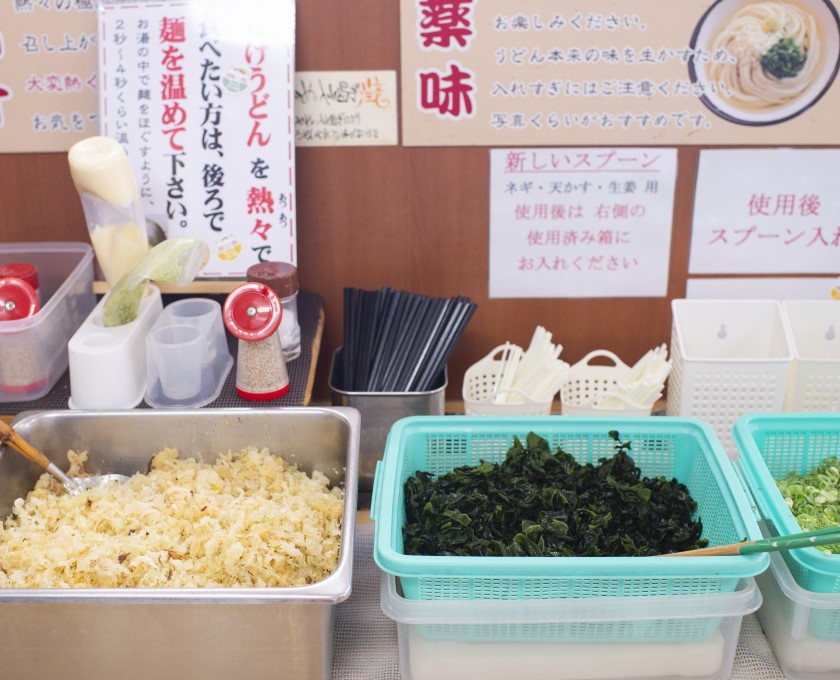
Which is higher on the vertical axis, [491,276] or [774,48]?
[774,48]

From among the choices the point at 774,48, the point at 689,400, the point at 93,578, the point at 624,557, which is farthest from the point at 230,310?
the point at 774,48

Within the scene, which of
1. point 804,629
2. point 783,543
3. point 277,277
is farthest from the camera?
point 277,277

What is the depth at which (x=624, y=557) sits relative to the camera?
1.43 meters

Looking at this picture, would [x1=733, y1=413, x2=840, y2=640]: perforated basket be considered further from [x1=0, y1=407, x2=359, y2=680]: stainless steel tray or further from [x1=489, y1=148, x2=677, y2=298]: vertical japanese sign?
[x1=0, y1=407, x2=359, y2=680]: stainless steel tray

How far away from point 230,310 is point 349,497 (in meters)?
0.52

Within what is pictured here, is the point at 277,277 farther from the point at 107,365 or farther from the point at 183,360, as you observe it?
the point at 107,365

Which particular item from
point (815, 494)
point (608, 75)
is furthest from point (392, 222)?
point (815, 494)

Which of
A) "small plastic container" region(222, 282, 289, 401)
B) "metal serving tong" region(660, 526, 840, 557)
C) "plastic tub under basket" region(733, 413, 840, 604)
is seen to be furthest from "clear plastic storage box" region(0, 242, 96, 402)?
"plastic tub under basket" region(733, 413, 840, 604)

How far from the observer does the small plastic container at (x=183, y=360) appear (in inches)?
74.9

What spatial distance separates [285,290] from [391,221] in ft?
1.45

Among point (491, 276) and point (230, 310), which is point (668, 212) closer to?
point (491, 276)

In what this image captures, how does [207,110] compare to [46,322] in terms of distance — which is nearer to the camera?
[46,322]

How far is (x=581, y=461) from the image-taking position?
185 cm

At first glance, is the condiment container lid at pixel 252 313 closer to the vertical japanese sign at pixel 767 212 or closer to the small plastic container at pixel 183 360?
the small plastic container at pixel 183 360
